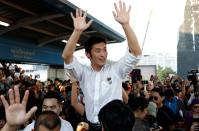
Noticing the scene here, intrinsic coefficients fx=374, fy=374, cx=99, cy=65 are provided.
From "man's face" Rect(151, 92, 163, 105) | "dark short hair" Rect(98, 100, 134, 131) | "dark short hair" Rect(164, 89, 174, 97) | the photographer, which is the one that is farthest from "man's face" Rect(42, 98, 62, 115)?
"dark short hair" Rect(164, 89, 174, 97)

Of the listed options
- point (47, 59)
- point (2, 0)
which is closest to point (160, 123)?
point (2, 0)

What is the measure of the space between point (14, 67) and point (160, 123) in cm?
1082

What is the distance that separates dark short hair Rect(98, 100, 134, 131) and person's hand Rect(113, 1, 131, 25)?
1172 mm

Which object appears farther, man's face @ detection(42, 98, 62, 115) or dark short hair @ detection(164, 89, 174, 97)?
dark short hair @ detection(164, 89, 174, 97)

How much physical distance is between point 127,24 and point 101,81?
23.8 inches

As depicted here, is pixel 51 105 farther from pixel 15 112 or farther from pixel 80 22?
pixel 15 112

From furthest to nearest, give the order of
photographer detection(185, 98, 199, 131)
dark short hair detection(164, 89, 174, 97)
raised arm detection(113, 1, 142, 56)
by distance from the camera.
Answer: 1. dark short hair detection(164, 89, 174, 97)
2. photographer detection(185, 98, 199, 131)
3. raised arm detection(113, 1, 142, 56)

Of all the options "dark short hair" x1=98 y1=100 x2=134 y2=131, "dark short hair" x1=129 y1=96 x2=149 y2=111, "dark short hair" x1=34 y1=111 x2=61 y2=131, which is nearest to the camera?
"dark short hair" x1=98 y1=100 x2=134 y2=131

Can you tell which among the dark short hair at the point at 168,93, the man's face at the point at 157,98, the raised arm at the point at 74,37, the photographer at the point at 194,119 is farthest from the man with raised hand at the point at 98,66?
the dark short hair at the point at 168,93

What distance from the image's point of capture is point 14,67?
1645 centimetres

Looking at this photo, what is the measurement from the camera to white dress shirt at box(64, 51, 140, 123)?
3566mm

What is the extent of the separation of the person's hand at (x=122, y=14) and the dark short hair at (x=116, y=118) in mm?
1172

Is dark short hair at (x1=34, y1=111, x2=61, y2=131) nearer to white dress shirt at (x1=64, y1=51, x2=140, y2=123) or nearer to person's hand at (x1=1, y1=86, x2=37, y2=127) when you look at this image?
person's hand at (x1=1, y1=86, x2=37, y2=127)

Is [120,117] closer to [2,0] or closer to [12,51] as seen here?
[2,0]
